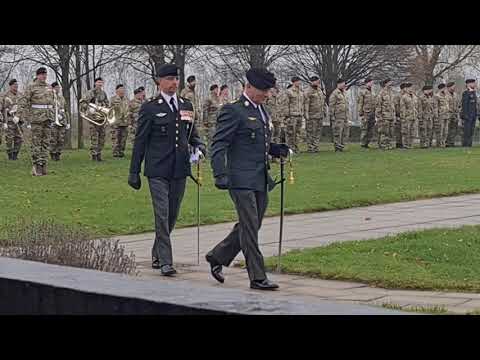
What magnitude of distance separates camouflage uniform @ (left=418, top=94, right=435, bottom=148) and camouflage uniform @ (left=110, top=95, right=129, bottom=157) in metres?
11.7

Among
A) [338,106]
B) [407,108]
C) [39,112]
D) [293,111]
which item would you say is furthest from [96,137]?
[407,108]

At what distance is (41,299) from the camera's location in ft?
13.5

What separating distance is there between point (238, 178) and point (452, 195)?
396 inches

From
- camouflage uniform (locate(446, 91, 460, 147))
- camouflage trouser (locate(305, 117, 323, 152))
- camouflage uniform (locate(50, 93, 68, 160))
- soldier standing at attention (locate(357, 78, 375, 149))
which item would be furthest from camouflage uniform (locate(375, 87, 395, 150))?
camouflage uniform (locate(50, 93, 68, 160))

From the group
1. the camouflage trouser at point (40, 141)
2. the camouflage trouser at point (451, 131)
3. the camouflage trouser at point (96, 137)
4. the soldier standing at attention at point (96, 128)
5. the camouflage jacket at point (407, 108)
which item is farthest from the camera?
the camouflage trouser at point (451, 131)

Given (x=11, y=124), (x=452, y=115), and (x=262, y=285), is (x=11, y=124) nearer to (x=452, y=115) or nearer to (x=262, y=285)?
(x=452, y=115)

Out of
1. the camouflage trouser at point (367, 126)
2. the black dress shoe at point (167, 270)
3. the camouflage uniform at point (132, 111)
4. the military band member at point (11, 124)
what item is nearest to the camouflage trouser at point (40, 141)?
the military band member at point (11, 124)

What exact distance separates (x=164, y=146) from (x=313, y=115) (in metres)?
22.0

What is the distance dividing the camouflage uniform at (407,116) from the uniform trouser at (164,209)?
2462 cm

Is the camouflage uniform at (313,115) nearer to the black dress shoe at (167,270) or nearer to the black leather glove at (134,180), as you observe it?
the black leather glove at (134,180)

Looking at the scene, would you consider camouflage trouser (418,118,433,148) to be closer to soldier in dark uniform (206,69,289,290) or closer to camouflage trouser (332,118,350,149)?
camouflage trouser (332,118,350,149)

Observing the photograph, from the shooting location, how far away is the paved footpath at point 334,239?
8203mm
